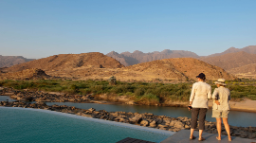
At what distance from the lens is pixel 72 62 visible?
243ft

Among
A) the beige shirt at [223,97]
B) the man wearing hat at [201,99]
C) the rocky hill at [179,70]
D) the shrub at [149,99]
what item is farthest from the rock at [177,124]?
the rocky hill at [179,70]

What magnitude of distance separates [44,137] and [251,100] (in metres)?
15.1

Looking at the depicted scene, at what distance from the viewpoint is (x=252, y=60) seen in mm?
107375

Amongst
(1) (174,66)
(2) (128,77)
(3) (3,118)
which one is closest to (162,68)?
(1) (174,66)

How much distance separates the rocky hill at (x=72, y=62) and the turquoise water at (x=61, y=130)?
66.3 metres

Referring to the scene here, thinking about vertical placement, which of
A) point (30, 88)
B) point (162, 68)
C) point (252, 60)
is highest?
point (252, 60)

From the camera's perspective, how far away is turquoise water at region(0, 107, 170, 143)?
5.97 m

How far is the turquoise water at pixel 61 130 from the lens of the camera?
19.6 feet

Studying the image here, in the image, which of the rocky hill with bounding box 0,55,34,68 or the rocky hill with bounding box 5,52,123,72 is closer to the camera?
the rocky hill with bounding box 5,52,123,72

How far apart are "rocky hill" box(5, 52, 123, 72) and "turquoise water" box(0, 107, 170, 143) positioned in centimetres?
6633

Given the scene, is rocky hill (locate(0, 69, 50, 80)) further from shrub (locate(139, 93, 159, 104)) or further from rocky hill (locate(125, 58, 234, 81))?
shrub (locate(139, 93, 159, 104))

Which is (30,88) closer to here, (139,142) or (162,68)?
(139,142)

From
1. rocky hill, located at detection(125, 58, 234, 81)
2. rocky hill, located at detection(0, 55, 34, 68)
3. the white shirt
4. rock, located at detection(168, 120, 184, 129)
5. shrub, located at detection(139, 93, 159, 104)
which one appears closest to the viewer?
the white shirt

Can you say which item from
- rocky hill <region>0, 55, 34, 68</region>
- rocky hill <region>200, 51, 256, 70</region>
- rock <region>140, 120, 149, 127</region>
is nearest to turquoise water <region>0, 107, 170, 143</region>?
rock <region>140, 120, 149, 127</region>
